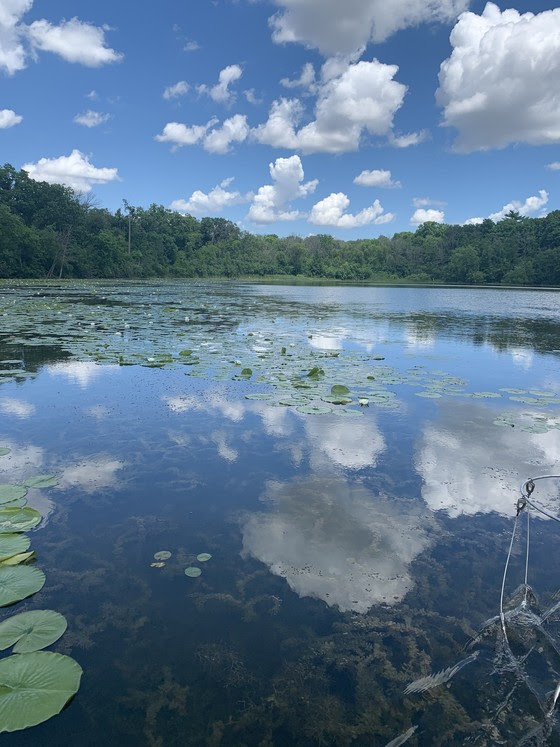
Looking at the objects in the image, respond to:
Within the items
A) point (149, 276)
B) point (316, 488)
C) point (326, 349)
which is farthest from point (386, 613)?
point (149, 276)

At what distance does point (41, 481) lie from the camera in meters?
3.61

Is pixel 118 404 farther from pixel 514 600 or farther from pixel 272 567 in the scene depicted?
pixel 514 600

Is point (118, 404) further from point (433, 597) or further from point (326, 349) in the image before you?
point (326, 349)

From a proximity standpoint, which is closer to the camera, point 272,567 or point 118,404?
point 272,567

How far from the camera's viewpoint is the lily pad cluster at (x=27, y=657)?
5.67ft

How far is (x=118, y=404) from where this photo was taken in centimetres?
570

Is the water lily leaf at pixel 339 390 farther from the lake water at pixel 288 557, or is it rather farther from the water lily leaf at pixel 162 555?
the water lily leaf at pixel 162 555

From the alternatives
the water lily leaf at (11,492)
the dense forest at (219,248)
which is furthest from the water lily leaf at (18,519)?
the dense forest at (219,248)

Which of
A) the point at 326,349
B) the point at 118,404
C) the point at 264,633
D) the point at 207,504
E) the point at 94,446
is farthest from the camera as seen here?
the point at 326,349

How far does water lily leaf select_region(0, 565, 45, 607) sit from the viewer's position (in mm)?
2355

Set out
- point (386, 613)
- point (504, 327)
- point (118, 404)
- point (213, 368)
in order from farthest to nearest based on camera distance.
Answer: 1. point (504, 327)
2. point (213, 368)
3. point (118, 404)
4. point (386, 613)

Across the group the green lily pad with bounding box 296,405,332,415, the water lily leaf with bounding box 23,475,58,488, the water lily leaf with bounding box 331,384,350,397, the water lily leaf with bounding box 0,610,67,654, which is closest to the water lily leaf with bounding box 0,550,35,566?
the water lily leaf with bounding box 0,610,67,654

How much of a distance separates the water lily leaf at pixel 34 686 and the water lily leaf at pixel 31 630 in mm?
70

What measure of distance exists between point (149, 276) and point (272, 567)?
6323cm
